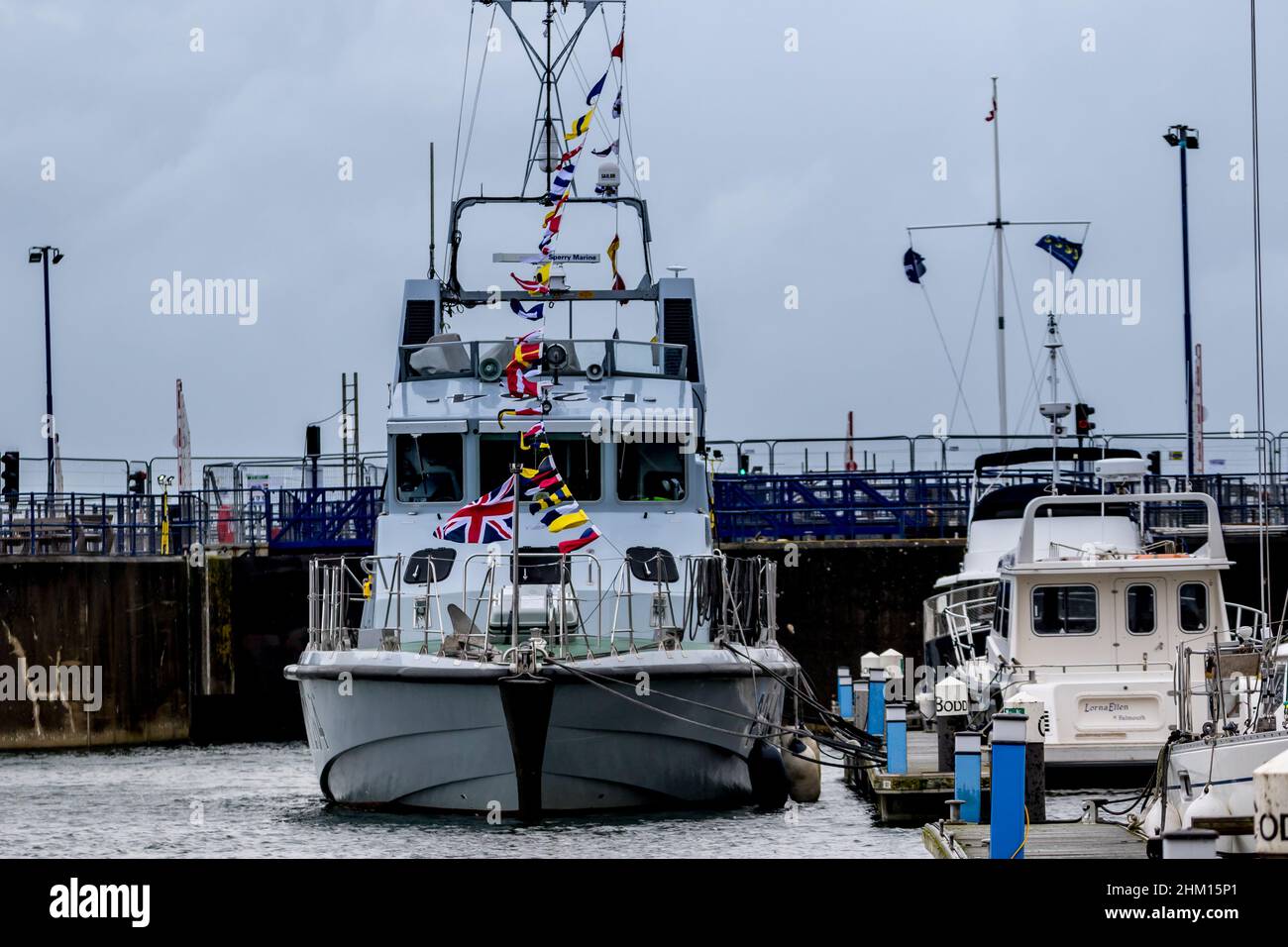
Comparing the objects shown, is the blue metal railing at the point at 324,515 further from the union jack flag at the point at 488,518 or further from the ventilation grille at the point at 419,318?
the union jack flag at the point at 488,518

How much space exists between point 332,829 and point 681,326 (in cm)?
753

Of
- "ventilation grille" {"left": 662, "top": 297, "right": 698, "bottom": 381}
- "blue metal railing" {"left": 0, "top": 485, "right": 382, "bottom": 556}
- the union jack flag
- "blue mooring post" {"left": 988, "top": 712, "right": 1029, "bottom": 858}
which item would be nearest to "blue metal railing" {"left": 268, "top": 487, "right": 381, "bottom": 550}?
"blue metal railing" {"left": 0, "top": 485, "right": 382, "bottom": 556}

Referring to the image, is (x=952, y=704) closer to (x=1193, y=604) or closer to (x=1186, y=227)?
(x=1193, y=604)

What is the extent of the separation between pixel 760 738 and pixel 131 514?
17203 mm

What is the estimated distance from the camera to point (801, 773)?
1952 centimetres

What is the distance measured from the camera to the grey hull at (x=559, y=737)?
1605 cm

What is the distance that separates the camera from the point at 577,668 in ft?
52.0

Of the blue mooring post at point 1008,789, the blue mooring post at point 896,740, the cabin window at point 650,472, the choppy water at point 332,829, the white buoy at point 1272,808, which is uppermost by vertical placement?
the cabin window at point 650,472

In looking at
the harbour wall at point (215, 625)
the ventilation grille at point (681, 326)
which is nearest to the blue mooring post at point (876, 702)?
the ventilation grille at point (681, 326)

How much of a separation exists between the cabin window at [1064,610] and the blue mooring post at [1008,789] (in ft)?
22.4

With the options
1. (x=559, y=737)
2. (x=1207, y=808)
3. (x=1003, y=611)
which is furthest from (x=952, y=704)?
(x=1207, y=808)

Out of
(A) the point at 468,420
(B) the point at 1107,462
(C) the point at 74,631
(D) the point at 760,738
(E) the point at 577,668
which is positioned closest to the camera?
(E) the point at 577,668

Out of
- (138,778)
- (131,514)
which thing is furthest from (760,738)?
(131,514)
